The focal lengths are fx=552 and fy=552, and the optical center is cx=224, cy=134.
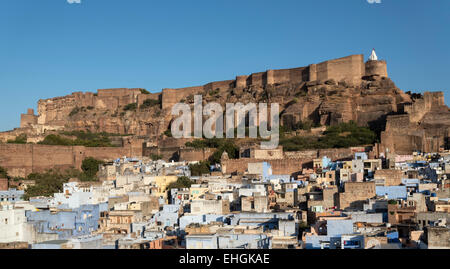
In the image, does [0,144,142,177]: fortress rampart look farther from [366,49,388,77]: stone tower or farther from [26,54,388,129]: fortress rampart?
[366,49,388,77]: stone tower

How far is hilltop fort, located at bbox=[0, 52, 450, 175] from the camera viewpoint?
26.8 metres

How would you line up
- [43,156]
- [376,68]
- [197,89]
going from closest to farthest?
[43,156]
[376,68]
[197,89]

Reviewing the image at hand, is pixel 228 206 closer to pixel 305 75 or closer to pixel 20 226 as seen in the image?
pixel 20 226

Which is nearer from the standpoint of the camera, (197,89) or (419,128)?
(419,128)

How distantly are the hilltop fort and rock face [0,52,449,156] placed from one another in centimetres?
4

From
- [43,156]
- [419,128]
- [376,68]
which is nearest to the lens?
[419,128]

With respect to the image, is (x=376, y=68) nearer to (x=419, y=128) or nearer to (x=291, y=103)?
(x=291, y=103)

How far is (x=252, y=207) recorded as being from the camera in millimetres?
15703

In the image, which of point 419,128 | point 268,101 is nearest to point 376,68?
point 268,101

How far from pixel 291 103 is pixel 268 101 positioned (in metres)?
1.73

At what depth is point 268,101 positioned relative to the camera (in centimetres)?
3512

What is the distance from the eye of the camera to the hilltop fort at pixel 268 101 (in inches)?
1056

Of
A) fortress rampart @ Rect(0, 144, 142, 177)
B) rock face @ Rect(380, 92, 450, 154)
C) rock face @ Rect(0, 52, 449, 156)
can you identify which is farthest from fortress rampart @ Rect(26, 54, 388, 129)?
fortress rampart @ Rect(0, 144, 142, 177)
